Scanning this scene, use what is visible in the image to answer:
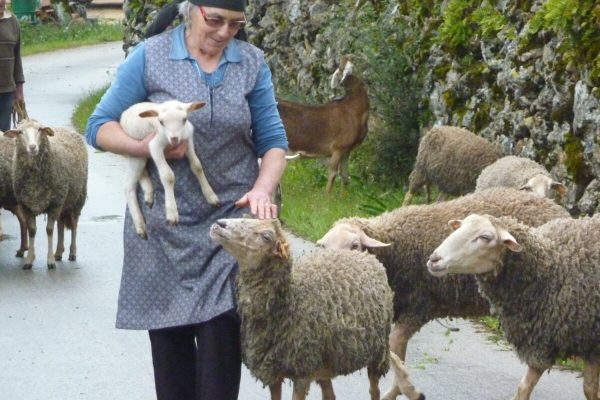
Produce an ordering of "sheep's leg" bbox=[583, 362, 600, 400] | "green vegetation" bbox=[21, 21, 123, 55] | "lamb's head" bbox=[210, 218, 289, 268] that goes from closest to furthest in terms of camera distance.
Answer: "lamb's head" bbox=[210, 218, 289, 268]
"sheep's leg" bbox=[583, 362, 600, 400]
"green vegetation" bbox=[21, 21, 123, 55]

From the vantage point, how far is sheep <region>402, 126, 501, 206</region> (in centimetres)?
1145

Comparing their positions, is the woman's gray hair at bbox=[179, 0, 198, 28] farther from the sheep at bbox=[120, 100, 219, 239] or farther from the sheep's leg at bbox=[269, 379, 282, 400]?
the sheep's leg at bbox=[269, 379, 282, 400]

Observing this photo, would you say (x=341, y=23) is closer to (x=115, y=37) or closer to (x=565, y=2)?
(x=565, y=2)

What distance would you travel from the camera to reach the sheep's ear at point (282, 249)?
515 cm

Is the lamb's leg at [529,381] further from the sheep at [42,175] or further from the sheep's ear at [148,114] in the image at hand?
the sheep at [42,175]

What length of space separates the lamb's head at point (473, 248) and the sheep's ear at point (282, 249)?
1.11 meters

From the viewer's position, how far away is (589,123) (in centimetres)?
967

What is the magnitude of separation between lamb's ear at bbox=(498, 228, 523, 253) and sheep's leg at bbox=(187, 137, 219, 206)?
6.06 feet

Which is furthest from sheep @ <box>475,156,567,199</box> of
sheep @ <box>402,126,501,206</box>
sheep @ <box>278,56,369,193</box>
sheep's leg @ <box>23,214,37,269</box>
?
sheep @ <box>278,56,369,193</box>

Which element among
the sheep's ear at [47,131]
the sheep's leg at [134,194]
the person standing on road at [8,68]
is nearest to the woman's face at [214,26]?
the sheep's leg at [134,194]

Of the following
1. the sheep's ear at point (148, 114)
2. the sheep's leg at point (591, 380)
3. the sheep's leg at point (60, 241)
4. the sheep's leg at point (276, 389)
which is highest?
the sheep's ear at point (148, 114)

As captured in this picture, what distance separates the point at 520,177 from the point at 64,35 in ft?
104

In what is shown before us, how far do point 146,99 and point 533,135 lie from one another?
6399 millimetres

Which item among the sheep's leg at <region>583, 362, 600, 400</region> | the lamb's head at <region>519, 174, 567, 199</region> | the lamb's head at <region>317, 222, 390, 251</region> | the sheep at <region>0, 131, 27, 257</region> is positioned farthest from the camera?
the sheep at <region>0, 131, 27, 257</region>
